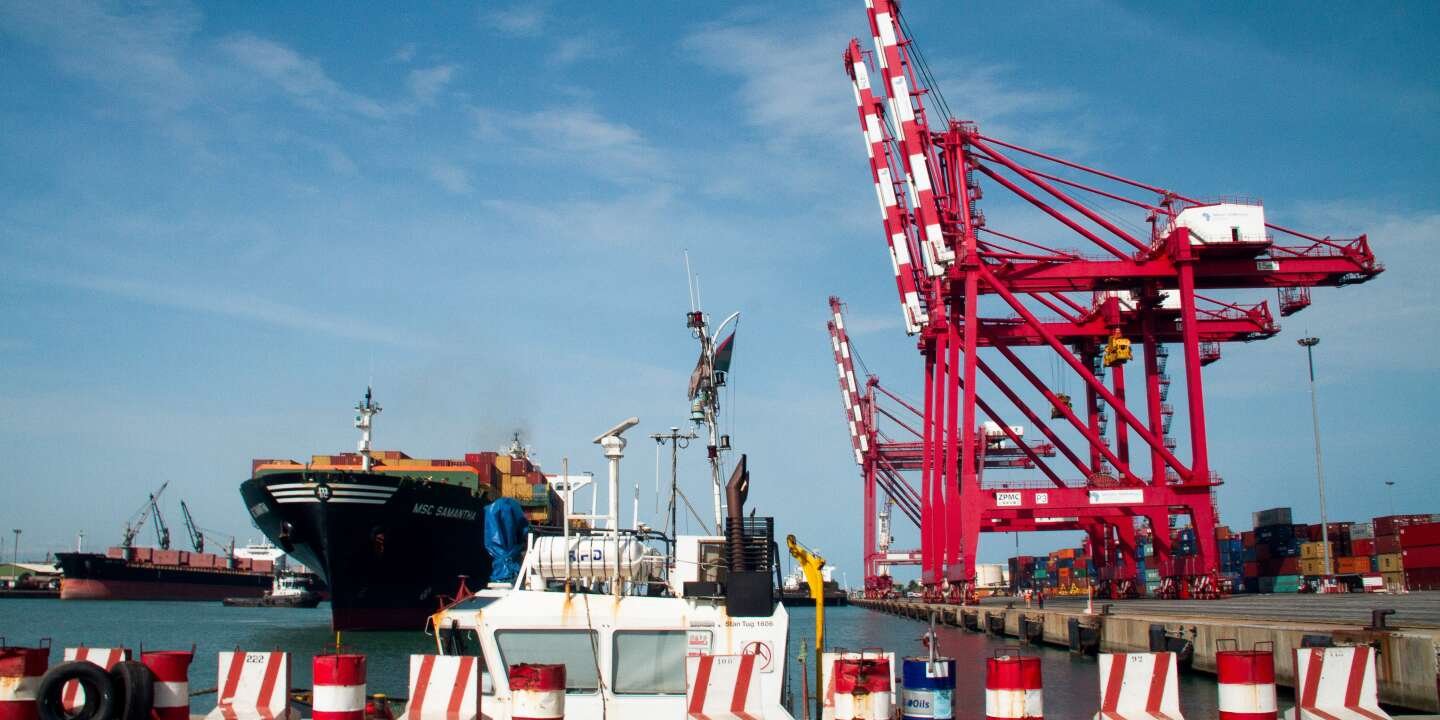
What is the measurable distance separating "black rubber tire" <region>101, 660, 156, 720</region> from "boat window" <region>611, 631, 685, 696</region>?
12.3ft

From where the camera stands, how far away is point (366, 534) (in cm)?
4397

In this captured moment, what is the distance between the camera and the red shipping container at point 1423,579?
59344 mm

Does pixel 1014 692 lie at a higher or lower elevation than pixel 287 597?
higher

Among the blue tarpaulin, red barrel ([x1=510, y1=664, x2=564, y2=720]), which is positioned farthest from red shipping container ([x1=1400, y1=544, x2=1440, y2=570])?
red barrel ([x1=510, y1=664, x2=564, y2=720])

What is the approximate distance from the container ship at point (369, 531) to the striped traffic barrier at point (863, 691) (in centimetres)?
3437

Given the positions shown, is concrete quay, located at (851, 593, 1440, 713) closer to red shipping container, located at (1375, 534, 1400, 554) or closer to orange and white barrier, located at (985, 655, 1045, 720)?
orange and white barrier, located at (985, 655, 1045, 720)

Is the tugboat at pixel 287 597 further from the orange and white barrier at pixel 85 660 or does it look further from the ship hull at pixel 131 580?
the orange and white barrier at pixel 85 660

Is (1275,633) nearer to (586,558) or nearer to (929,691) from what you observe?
(929,691)

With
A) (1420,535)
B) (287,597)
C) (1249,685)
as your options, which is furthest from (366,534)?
(287,597)

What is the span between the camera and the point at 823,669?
1039 centimetres

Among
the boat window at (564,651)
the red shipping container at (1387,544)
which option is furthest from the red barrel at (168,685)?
the red shipping container at (1387,544)

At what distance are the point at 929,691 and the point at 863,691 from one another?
0.65 meters

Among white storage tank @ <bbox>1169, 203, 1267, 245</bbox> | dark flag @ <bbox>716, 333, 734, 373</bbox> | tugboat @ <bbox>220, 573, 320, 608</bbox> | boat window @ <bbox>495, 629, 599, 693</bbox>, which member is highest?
white storage tank @ <bbox>1169, 203, 1267, 245</bbox>

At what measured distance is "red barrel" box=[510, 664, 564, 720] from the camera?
26.0ft
